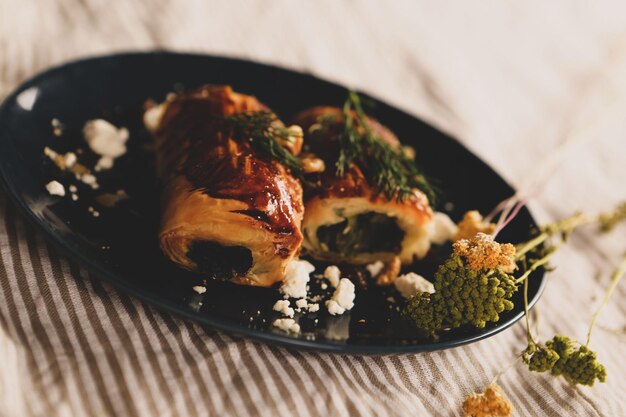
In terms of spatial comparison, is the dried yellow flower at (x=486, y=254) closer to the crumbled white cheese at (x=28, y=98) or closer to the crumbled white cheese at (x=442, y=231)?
the crumbled white cheese at (x=442, y=231)

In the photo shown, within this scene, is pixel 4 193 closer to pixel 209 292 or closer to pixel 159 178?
pixel 159 178

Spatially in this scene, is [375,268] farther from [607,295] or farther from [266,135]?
[607,295]

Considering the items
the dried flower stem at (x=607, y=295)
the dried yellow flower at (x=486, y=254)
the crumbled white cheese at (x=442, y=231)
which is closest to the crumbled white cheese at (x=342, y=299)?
the dried yellow flower at (x=486, y=254)

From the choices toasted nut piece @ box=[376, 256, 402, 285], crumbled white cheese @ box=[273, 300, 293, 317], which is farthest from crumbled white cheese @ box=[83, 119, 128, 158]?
toasted nut piece @ box=[376, 256, 402, 285]

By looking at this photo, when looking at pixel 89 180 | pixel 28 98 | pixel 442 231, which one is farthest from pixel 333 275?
pixel 28 98

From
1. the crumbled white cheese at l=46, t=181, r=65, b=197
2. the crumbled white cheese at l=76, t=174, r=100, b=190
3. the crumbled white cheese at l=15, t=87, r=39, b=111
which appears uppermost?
the crumbled white cheese at l=15, t=87, r=39, b=111

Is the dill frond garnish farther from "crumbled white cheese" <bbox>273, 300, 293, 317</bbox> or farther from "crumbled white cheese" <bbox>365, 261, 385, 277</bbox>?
"crumbled white cheese" <bbox>273, 300, 293, 317</bbox>

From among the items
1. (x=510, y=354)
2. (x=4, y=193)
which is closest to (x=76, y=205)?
(x=4, y=193)
